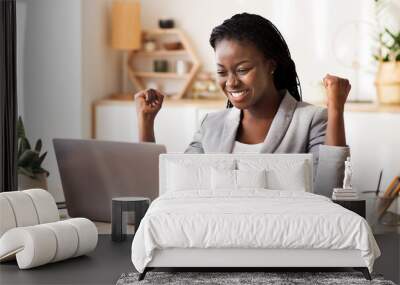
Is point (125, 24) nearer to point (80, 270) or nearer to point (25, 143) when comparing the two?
point (25, 143)

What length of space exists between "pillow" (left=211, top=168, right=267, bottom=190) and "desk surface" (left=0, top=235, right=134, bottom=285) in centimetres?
64

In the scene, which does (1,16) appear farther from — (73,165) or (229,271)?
(229,271)

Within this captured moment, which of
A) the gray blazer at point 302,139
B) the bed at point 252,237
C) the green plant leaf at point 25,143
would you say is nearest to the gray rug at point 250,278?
the bed at point 252,237

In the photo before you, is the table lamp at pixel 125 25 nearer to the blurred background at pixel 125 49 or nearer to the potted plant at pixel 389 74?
the blurred background at pixel 125 49

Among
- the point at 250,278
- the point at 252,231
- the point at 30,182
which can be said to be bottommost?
the point at 30,182

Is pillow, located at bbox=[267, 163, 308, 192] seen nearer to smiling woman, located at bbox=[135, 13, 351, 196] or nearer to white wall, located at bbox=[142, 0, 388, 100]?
smiling woman, located at bbox=[135, 13, 351, 196]

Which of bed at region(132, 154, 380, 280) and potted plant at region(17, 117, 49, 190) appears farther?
potted plant at region(17, 117, 49, 190)

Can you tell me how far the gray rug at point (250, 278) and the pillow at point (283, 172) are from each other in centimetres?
69

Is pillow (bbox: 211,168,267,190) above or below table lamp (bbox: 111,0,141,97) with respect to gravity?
below

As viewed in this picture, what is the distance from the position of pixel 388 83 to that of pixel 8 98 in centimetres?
292

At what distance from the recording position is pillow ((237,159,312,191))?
459 cm

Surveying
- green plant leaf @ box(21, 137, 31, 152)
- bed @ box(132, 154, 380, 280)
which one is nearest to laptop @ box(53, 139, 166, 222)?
bed @ box(132, 154, 380, 280)

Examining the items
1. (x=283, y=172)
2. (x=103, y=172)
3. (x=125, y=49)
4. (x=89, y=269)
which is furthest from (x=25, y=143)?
(x=283, y=172)

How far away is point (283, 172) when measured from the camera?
15.1 feet
